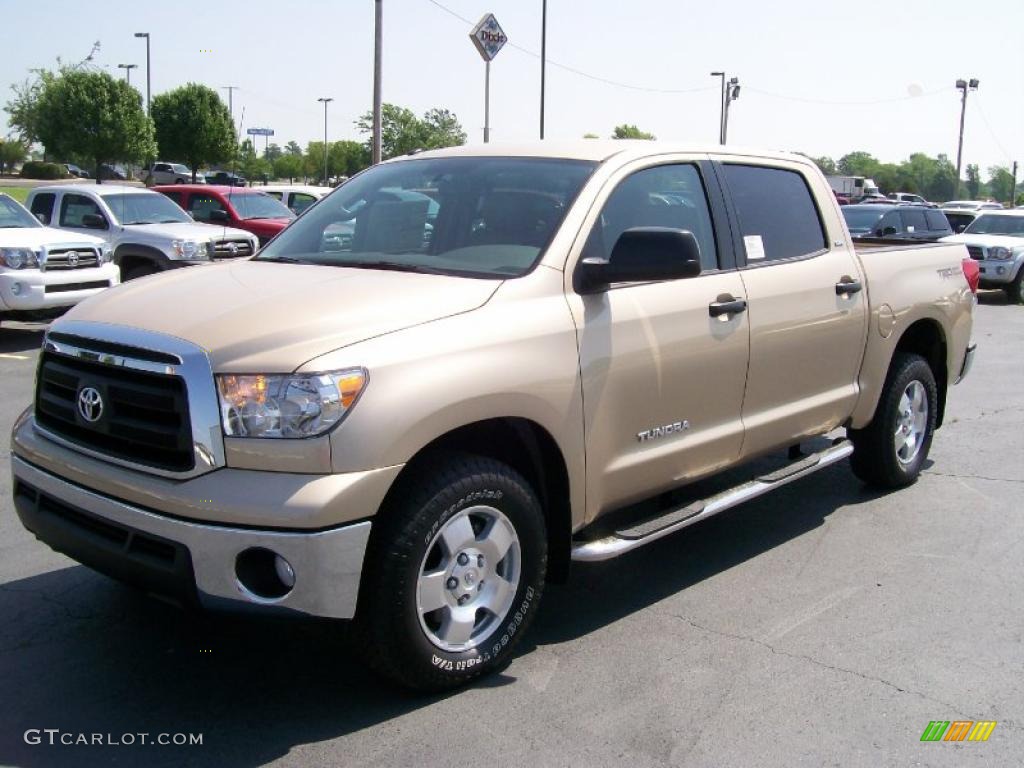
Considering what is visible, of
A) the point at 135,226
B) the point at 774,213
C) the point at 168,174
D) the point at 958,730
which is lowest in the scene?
the point at 958,730

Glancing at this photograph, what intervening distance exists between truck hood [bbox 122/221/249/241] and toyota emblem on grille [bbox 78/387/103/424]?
10.2 m

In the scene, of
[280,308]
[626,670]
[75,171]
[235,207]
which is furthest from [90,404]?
[75,171]

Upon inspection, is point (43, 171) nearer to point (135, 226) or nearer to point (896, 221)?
point (135, 226)

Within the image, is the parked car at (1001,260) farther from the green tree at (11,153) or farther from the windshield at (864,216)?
the green tree at (11,153)

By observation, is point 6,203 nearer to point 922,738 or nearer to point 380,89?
point 380,89

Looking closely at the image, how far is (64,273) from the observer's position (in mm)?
11742

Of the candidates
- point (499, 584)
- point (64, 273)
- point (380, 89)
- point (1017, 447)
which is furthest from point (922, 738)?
point (380, 89)

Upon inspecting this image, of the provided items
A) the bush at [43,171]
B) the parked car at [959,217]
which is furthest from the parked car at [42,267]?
the bush at [43,171]

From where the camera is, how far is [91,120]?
124 ft

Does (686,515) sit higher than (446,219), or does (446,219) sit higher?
(446,219)

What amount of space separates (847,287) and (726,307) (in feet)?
3.80

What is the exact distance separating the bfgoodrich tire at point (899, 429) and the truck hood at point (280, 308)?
10.4 ft

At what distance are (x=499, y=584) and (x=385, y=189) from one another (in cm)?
198

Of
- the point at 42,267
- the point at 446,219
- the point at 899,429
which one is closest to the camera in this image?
the point at 446,219
